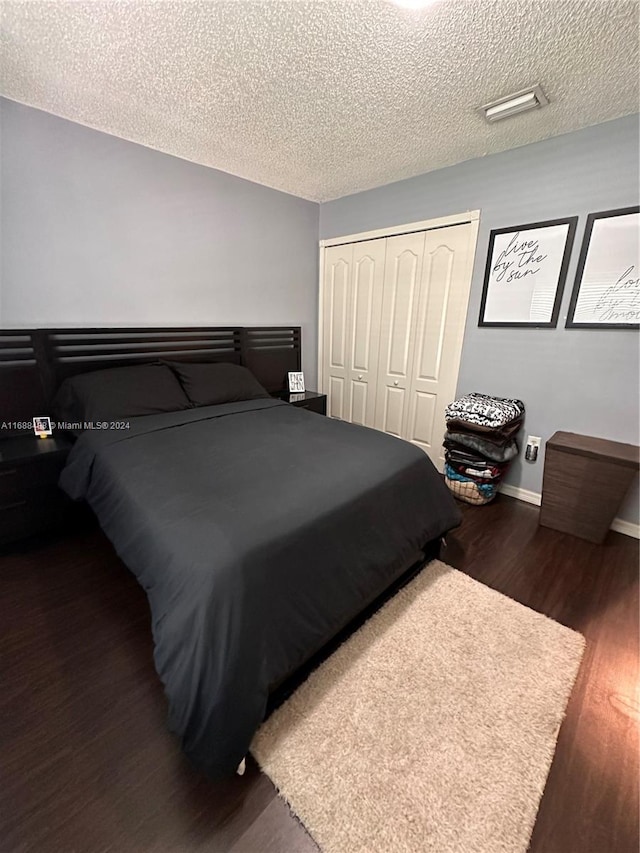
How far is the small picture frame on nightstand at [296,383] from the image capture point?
3639mm

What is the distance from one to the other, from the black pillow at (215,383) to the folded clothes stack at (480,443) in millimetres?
1597

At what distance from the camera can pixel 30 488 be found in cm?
199

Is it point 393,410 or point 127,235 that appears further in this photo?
point 393,410

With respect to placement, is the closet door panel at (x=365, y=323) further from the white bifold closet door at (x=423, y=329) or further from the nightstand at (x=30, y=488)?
the nightstand at (x=30, y=488)

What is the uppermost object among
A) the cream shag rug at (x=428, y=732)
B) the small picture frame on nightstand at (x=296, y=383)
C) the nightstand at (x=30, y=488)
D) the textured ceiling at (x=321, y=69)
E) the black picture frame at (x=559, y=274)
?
the textured ceiling at (x=321, y=69)

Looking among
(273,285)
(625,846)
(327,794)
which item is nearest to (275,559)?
(327,794)

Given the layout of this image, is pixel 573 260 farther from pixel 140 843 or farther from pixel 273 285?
pixel 140 843

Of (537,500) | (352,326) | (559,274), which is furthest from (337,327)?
(537,500)

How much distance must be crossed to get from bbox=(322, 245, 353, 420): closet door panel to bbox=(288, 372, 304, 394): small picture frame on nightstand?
16.9 inches

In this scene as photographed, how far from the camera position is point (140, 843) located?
0.95 m

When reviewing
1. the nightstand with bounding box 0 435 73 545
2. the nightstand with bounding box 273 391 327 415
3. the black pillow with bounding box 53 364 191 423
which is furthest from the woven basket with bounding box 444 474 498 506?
the nightstand with bounding box 0 435 73 545

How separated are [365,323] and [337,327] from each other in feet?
1.25

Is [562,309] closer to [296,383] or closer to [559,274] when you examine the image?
[559,274]

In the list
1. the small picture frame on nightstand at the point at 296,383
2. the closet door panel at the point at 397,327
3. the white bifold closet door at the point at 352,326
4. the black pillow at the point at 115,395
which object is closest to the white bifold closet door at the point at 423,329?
the closet door panel at the point at 397,327
